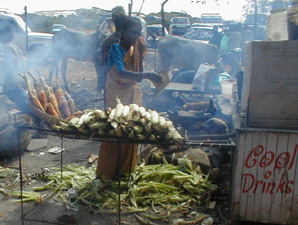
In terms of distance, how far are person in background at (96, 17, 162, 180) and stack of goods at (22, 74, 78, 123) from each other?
2.46ft

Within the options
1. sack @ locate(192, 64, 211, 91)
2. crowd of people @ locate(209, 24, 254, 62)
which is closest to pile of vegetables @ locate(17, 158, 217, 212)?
sack @ locate(192, 64, 211, 91)

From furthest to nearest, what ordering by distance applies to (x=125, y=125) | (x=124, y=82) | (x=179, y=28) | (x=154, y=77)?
1. (x=179, y=28)
2. (x=124, y=82)
3. (x=154, y=77)
4. (x=125, y=125)

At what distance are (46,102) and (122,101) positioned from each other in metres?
1.55

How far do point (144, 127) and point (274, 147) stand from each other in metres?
1.20

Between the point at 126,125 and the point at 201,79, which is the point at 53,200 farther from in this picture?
the point at 201,79

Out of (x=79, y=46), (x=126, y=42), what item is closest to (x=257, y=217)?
(x=126, y=42)

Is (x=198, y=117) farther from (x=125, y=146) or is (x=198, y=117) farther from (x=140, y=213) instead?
(x=140, y=213)

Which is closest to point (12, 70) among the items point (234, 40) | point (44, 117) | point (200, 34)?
point (44, 117)

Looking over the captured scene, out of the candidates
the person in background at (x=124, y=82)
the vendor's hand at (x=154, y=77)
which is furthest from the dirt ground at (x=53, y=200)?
the vendor's hand at (x=154, y=77)

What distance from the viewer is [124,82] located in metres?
4.68

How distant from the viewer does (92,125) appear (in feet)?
10.6

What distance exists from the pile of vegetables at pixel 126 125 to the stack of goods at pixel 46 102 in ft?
2.28

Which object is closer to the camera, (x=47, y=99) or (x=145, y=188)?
(x=145, y=188)

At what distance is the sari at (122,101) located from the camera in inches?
168
